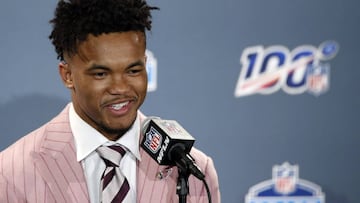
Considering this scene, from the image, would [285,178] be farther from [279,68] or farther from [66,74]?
[66,74]

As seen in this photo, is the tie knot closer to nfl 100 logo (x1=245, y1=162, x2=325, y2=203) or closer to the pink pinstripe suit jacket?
the pink pinstripe suit jacket

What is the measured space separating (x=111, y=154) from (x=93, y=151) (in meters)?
0.03

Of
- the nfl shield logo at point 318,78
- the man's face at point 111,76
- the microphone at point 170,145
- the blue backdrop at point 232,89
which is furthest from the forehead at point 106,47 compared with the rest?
the nfl shield logo at point 318,78

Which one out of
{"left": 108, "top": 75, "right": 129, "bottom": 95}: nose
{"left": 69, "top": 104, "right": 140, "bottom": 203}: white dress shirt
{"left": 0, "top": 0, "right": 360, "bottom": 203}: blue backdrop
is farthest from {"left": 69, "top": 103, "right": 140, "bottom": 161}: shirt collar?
{"left": 0, "top": 0, "right": 360, "bottom": 203}: blue backdrop

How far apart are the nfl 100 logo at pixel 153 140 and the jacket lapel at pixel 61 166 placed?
0.18 meters

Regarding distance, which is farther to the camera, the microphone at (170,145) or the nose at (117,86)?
the nose at (117,86)

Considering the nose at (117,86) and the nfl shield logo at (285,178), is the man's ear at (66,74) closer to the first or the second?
the nose at (117,86)

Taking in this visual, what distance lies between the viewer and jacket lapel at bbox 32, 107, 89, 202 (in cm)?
124

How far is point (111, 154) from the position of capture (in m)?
1.28

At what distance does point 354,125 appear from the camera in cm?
187

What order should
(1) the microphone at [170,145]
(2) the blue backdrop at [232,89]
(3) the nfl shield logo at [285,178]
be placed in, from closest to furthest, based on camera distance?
1. (1) the microphone at [170,145]
2. (2) the blue backdrop at [232,89]
3. (3) the nfl shield logo at [285,178]

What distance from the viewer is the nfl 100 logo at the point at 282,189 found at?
6.00 feet

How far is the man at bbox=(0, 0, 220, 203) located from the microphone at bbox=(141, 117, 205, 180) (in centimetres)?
10

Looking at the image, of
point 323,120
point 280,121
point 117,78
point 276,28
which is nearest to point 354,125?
point 323,120
